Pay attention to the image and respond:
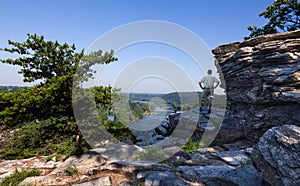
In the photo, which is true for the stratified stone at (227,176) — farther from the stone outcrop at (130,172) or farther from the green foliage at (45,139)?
the green foliage at (45,139)

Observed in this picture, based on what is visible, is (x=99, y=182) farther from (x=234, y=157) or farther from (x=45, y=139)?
(x=234, y=157)

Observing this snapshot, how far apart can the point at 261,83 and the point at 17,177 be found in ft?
36.3

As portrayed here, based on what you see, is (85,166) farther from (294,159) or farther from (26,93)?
(294,159)

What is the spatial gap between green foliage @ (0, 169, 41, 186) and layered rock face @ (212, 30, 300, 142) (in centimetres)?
937

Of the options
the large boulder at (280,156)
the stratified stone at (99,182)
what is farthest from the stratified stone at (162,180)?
the large boulder at (280,156)

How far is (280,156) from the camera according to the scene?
2516 mm

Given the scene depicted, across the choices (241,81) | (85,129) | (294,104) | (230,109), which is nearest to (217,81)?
(241,81)

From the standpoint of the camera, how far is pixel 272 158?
2.65 meters

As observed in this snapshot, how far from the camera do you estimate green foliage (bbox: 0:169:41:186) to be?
4043 mm

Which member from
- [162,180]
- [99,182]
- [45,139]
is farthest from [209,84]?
[45,139]

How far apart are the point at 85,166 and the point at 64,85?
114 inches

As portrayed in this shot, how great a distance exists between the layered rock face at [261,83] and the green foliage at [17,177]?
30.7 feet

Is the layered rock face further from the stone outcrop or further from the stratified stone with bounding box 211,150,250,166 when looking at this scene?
the stone outcrop

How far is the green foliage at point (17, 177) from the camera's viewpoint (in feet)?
13.3
